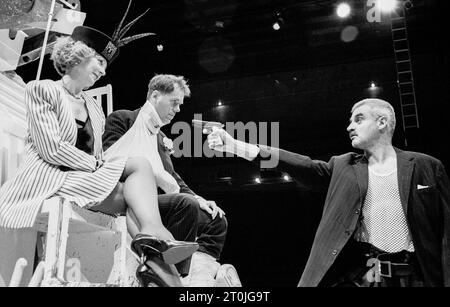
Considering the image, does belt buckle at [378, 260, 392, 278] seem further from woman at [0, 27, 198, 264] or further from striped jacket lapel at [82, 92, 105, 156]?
striped jacket lapel at [82, 92, 105, 156]

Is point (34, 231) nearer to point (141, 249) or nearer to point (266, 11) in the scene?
point (141, 249)

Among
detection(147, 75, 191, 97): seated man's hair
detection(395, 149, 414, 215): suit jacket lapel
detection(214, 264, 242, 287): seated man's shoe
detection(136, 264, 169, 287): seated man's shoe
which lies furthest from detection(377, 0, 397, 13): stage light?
detection(136, 264, 169, 287): seated man's shoe

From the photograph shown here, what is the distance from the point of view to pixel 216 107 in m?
6.26

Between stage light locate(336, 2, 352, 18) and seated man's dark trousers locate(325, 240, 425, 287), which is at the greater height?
stage light locate(336, 2, 352, 18)

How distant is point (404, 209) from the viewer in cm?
215

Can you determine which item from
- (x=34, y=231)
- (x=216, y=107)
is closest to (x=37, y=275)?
(x=34, y=231)

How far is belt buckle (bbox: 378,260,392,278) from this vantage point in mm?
2072

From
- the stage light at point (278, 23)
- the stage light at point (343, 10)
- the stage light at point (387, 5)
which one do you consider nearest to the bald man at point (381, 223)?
the stage light at point (387, 5)

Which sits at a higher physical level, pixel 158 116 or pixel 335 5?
pixel 335 5

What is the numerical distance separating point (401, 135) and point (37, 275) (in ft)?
15.5

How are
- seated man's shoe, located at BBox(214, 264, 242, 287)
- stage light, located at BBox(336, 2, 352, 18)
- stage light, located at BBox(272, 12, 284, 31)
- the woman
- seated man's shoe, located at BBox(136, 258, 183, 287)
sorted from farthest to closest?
1. stage light, located at BBox(272, 12, 284, 31)
2. stage light, located at BBox(336, 2, 352, 18)
3. seated man's shoe, located at BBox(214, 264, 242, 287)
4. the woman
5. seated man's shoe, located at BBox(136, 258, 183, 287)

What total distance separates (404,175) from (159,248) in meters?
1.06
